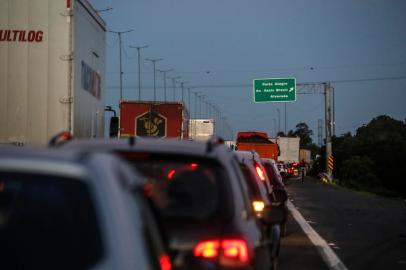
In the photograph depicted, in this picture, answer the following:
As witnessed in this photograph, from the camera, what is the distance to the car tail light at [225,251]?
4992 mm

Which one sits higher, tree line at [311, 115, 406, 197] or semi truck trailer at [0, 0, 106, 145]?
semi truck trailer at [0, 0, 106, 145]

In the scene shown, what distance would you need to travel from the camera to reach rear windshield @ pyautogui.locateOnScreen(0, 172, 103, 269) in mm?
2738

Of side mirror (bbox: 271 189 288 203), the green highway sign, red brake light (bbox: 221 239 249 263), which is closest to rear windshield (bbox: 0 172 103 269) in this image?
red brake light (bbox: 221 239 249 263)

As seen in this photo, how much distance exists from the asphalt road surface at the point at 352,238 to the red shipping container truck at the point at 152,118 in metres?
4.73

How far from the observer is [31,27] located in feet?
43.0

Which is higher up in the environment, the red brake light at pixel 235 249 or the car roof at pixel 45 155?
the car roof at pixel 45 155

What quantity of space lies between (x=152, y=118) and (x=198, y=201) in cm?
1996

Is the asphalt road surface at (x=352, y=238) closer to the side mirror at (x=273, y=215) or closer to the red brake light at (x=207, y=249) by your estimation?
the side mirror at (x=273, y=215)

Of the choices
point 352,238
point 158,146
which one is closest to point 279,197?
point 352,238

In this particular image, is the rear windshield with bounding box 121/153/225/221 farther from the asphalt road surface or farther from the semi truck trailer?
the semi truck trailer

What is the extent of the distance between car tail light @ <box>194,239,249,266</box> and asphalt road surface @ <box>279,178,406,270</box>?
6.66 m

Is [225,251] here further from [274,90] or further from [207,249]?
[274,90]

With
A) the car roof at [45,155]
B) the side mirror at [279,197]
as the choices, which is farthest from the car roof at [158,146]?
the side mirror at [279,197]

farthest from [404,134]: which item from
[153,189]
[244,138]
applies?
[153,189]
